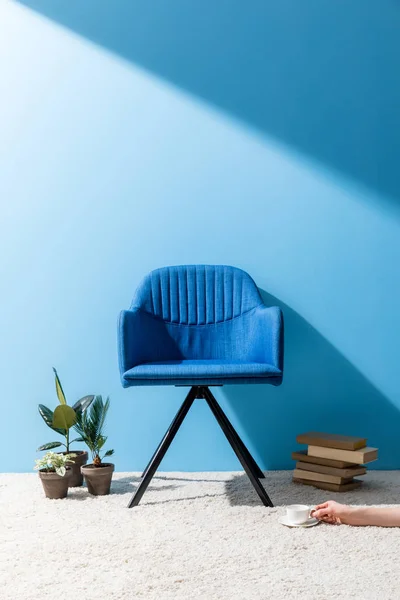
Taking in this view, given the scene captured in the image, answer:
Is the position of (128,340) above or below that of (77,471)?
above

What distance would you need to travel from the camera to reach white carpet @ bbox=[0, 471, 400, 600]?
1.52m

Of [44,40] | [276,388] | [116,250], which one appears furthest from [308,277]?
[44,40]

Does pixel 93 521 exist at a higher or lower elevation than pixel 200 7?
lower

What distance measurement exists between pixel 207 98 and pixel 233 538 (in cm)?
178

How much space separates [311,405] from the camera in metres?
2.81

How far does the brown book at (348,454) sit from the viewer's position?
2418 millimetres

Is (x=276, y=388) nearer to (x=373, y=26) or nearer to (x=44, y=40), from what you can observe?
(x=373, y=26)

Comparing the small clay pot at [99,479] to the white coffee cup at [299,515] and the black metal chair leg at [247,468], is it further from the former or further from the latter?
the white coffee cup at [299,515]

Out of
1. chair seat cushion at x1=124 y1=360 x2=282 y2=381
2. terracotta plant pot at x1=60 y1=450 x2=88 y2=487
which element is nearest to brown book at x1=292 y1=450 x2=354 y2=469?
chair seat cushion at x1=124 y1=360 x2=282 y2=381

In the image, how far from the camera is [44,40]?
2.83 metres

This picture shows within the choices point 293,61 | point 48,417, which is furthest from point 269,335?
point 293,61

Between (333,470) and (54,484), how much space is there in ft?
3.21

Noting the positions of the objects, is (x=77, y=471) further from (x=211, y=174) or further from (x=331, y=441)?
(x=211, y=174)

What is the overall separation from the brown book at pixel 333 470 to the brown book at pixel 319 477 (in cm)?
1
